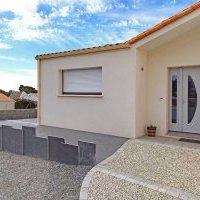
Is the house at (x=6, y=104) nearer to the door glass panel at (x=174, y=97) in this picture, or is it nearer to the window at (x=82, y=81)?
the window at (x=82, y=81)

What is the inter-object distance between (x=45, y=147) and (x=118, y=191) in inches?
143

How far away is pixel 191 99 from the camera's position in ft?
31.2

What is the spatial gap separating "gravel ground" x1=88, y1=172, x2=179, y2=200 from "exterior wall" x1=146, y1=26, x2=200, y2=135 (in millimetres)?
4904

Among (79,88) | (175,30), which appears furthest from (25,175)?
(175,30)

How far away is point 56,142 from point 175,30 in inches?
221

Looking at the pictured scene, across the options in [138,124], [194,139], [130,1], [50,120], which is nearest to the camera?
[194,139]

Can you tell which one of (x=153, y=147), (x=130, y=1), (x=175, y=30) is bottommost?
(x=153, y=147)

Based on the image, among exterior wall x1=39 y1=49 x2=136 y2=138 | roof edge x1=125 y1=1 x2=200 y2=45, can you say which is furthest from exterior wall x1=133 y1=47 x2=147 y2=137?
roof edge x1=125 y1=1 x2=200 y2=45

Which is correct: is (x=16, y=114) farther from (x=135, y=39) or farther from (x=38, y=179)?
(x=38, y=179)

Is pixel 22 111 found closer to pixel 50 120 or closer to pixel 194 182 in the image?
pixel 50 120

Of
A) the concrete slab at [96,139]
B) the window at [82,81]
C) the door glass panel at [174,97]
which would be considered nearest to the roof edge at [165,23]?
the door glass panel at [174,97]

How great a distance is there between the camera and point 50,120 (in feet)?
40.7

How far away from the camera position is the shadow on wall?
6.90 meters

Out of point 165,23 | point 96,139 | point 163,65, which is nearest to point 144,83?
point 163,65
